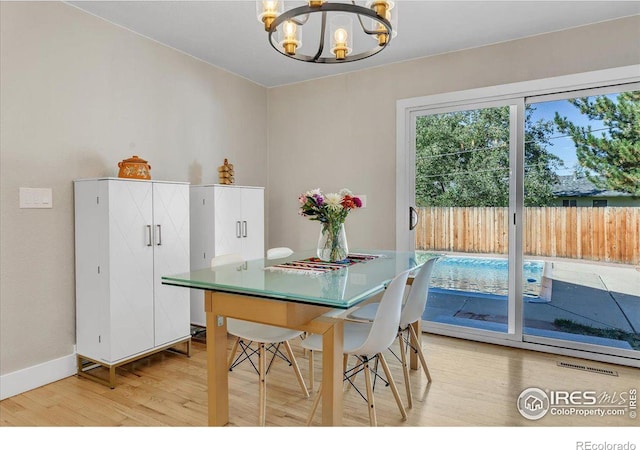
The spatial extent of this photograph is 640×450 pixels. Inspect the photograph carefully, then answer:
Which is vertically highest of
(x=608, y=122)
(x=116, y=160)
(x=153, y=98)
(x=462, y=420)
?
(x=153, y=98)

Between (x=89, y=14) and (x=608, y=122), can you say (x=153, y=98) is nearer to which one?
(x=89, y=14)

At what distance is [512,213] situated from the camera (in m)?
3.42

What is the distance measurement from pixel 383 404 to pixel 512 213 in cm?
203

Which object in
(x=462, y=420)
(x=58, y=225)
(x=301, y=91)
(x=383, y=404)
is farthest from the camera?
(x=301, y=91)

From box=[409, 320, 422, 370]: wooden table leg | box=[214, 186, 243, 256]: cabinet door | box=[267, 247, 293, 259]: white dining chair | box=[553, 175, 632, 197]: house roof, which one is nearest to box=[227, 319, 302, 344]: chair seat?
box=[267, 247, 293, 259]: white dining chair

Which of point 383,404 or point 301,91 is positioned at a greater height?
point 301,91

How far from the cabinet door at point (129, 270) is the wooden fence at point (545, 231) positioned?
7.94 ft

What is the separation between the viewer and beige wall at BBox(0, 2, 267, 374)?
8.16ft

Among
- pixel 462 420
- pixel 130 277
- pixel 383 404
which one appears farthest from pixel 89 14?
pixel 462 420

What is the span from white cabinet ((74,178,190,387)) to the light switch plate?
0.17m

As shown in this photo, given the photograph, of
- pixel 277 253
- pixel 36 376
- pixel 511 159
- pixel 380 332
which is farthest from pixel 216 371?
pixel 511 159

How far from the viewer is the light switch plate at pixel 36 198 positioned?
254 cm

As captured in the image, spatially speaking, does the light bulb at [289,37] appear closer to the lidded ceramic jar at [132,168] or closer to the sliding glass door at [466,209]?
the lidded ceramic jar at [132,168]

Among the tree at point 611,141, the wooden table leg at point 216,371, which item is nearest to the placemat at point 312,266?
the wooden table leg at point 216,371
